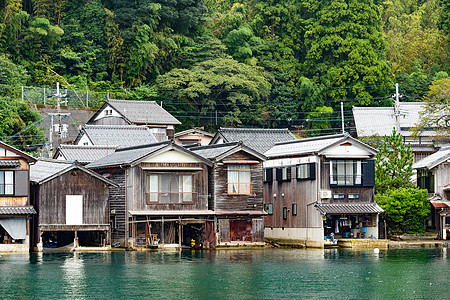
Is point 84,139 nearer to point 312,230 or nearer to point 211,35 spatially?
point 312,230

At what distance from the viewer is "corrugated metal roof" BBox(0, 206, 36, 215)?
44.6m

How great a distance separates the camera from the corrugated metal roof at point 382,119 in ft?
247

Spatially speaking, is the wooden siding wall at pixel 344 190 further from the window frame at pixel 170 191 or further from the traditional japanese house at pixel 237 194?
the window frame at pixel 170 191

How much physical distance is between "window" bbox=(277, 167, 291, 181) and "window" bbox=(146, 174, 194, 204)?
7.20 metres

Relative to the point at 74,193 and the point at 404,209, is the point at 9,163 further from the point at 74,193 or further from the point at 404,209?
the point at 404,209

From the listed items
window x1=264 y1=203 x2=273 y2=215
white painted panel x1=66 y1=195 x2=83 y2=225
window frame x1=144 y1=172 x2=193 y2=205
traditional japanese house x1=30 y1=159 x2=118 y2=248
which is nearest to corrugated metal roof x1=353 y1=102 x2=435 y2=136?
window x1=264 y1=203 x2=273 y2=215

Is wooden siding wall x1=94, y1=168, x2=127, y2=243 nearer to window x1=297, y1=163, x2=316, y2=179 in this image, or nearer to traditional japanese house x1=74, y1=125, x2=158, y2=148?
traditional japanese house x1=74, y1=125, x2=158, y2=148

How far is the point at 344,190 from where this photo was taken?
167 feet

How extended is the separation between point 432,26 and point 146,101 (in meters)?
49.0

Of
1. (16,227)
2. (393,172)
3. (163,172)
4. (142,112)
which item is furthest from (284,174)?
(142,112)

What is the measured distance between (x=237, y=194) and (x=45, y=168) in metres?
12.2

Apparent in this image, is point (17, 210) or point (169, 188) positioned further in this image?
point (169, 188)

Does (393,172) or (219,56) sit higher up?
(219,56)

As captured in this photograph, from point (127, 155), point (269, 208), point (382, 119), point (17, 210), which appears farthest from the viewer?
point (382, 119)
